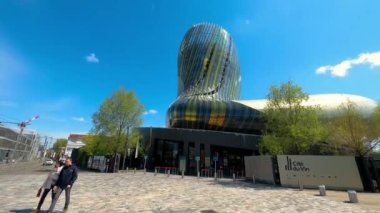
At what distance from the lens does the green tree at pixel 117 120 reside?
3623 centimetres

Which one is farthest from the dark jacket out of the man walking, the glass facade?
the glass facade

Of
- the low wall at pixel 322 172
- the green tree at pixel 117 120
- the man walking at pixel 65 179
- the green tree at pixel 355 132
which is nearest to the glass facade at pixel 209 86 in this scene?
the green tree at pixel 117 120

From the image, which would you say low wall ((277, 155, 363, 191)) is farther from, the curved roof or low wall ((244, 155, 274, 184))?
the curved roof

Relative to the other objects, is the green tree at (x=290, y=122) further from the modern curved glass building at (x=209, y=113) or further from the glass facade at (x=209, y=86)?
the glass facade at (x=209, y=86)

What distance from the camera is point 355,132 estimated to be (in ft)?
69.0

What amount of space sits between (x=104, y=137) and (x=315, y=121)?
28.1 meters

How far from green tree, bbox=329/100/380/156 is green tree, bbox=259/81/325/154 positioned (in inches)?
84.6

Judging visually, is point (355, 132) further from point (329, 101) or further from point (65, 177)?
point (329, 101)

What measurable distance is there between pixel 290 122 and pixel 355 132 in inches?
226

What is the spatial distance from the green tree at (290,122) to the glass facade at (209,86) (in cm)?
2808

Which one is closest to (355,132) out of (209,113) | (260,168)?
(260,168)

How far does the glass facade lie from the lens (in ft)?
182

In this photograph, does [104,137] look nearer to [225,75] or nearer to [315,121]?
[315,121]

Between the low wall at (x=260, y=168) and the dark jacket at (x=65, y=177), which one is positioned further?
the low wall at (x=260, y=168)
